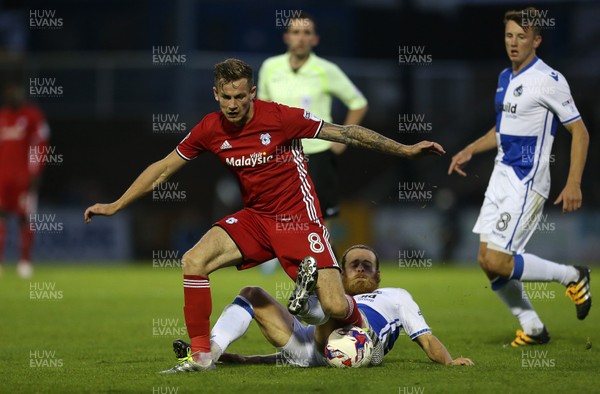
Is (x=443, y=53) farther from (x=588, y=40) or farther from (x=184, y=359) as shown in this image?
(x=184, y=359)

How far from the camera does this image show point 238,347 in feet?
29.5

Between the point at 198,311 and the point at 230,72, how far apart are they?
1545 millimetres

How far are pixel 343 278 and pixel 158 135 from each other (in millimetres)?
18323

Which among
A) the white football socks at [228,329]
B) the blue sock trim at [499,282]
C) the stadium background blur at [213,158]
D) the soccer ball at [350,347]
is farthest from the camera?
the stadium background blur at [213,158]

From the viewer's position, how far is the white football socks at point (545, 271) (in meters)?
8.82

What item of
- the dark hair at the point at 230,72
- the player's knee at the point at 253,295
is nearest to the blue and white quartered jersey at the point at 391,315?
the player's knee at the point at 253,295

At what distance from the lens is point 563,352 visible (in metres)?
8.39

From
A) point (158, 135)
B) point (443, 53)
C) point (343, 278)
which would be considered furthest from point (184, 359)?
point (443, 53)

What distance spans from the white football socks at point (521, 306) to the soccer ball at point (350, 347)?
7.16 feet

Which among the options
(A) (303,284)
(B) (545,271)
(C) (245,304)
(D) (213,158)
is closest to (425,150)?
(A) (303,284)

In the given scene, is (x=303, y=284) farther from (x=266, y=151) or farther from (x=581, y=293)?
(x=581, y=293)

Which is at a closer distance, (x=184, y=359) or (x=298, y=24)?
(x=184, y=359)

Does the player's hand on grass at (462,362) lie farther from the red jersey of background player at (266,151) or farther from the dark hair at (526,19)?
the dark hair at (526,19)

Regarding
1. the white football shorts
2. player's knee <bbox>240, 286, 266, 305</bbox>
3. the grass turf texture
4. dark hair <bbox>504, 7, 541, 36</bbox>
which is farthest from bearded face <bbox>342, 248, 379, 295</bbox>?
dark hair <bbox>504, 7, 541, 36</bbox>
